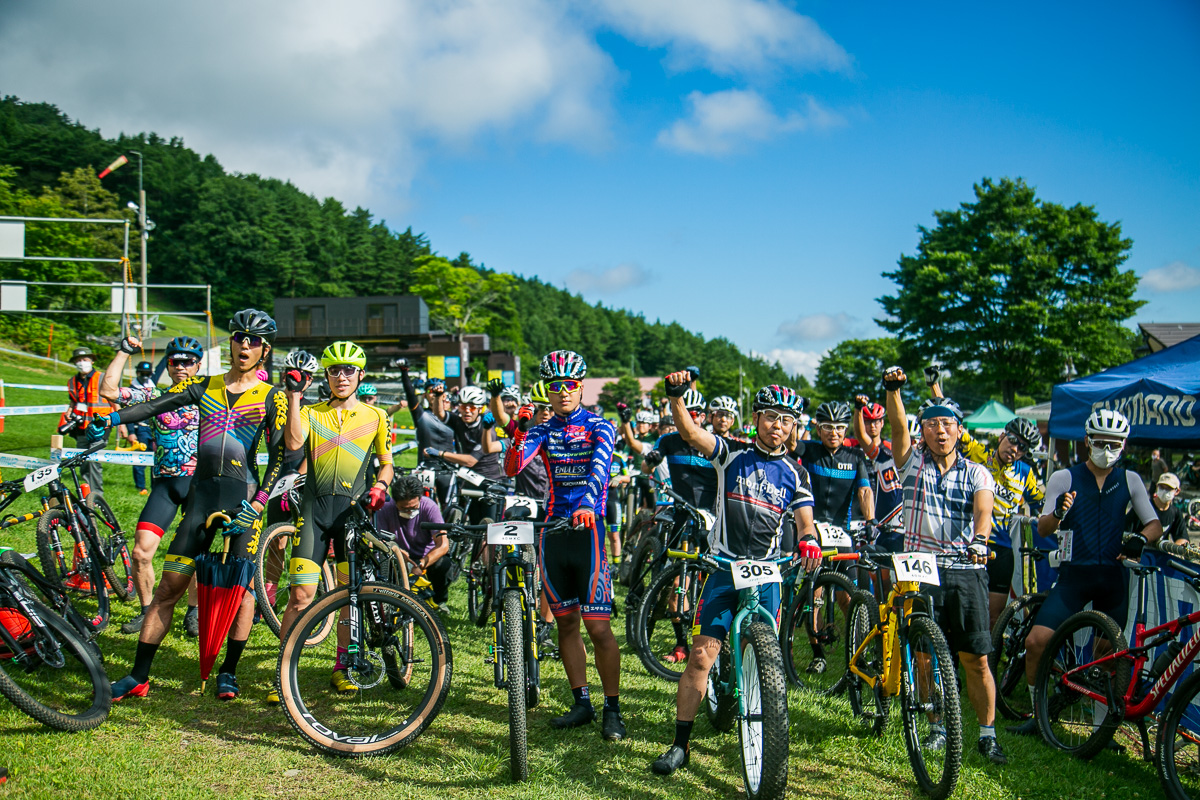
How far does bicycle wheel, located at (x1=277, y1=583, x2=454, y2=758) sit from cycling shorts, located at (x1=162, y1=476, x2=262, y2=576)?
31.1 inches

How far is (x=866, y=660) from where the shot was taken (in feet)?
16.4

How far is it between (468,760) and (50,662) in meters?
2.53

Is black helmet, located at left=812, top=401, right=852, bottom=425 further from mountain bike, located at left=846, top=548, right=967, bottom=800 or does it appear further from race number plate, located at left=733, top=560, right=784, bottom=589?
race number plate, located at left=733, top=560, right=784, bottom=589

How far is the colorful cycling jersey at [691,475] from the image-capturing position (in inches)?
281

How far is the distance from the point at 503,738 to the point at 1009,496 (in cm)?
515

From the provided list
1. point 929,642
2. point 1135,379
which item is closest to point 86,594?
point 929,642

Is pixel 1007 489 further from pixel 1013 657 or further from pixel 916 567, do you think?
pixel 916 567

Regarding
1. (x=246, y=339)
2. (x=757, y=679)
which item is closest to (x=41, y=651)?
(x=246, y=339)

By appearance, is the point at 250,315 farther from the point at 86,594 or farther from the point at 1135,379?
the point at 1135,379

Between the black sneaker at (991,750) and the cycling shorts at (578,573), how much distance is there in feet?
7.94

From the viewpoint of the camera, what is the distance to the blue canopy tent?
7.91 metres

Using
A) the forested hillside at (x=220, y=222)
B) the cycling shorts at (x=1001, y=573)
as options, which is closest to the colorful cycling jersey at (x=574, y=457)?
the cycling shorts at (x=1001, y=573)

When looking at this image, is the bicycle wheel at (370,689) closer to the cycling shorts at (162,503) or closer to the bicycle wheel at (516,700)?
the bicycle wheel at (516,700)

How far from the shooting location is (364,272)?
106875 millimetres
